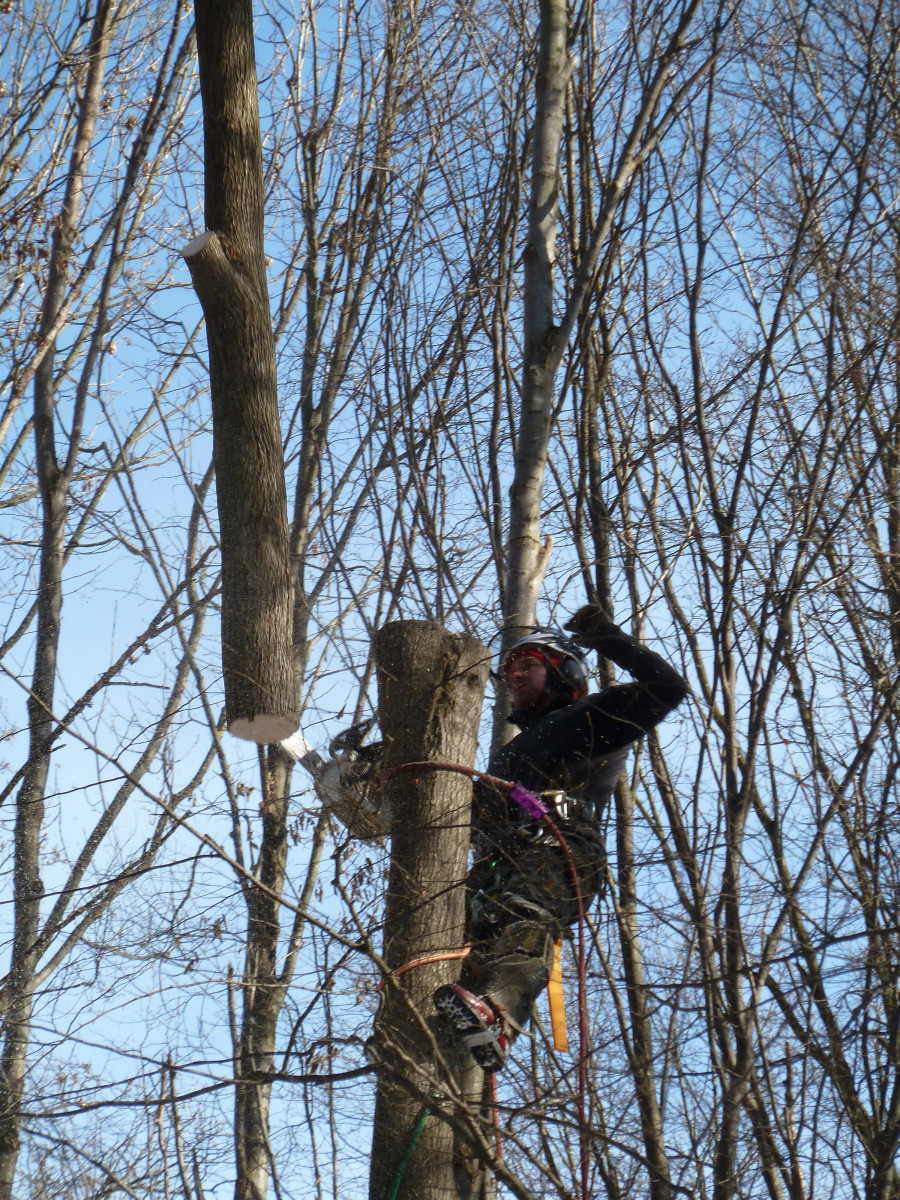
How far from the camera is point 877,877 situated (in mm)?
4398

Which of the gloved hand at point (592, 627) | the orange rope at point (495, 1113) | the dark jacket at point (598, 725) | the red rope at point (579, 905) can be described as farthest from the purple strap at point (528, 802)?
the gloved hand at point (592, 627)

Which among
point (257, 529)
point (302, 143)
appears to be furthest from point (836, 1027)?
point (302, 143)

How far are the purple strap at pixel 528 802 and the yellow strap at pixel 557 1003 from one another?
15.7 inches

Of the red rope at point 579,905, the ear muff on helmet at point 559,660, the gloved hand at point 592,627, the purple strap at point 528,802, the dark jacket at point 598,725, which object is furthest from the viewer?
the ear muff on helmet at point 559,660

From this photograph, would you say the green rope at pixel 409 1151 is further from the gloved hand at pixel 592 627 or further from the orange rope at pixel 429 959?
the gloved hand at pixel 592 627

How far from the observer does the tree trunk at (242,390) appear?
112 inches

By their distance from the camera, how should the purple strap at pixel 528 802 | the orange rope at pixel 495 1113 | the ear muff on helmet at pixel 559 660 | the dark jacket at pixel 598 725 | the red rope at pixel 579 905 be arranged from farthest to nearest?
the ear muff on helmet at pixel 559 660
the dark jacket at pixel 598 725
the purple strap at pixel 528 802
the red rope at pixel 579 905
the orange rope at pixel 495 1113

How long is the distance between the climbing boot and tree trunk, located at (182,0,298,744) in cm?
77

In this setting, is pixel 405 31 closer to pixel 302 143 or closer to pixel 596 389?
pixel 302 143

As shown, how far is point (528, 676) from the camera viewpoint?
4211 millimetres

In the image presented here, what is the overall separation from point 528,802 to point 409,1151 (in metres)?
1.04

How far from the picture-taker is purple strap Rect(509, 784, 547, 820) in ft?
10.9

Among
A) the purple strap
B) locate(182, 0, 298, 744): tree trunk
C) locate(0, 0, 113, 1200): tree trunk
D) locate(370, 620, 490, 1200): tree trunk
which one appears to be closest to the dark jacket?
the purple strap

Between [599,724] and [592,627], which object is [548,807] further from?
[592,627]
